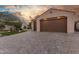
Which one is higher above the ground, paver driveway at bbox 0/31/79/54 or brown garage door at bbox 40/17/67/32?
brown garage door at bbox 40/17/67/32

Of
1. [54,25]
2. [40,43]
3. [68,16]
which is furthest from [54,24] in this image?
[40,43]

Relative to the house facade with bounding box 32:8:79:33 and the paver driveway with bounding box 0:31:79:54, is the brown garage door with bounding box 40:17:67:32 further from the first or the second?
the paver driveway with bounding box 0:31:79:54

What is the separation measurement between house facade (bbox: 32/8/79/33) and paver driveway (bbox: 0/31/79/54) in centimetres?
13

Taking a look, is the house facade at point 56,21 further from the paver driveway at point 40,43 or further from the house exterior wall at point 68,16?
the paver driveway at point 40,43

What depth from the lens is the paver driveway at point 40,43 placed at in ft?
11.3

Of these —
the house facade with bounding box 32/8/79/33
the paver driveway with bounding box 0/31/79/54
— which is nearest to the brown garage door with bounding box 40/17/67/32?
the house facade with bounding box 32/8/79/33

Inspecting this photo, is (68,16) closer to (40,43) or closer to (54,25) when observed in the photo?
(54,25)

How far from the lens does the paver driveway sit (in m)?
3.43

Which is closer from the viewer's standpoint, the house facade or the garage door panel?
the house facade

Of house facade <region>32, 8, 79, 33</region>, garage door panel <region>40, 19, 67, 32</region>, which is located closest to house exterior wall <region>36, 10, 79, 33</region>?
house facade <region>32, 8, 79, 33</region>

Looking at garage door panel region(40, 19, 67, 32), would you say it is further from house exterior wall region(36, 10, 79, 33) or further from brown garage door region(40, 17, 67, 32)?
house exterior wall region(36, 10, 79, 33)

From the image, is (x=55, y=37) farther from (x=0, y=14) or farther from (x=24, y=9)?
(x=0, y=14)

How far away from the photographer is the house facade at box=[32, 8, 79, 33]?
3389 millimetres

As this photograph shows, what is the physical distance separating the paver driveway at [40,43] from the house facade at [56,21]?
13cm
